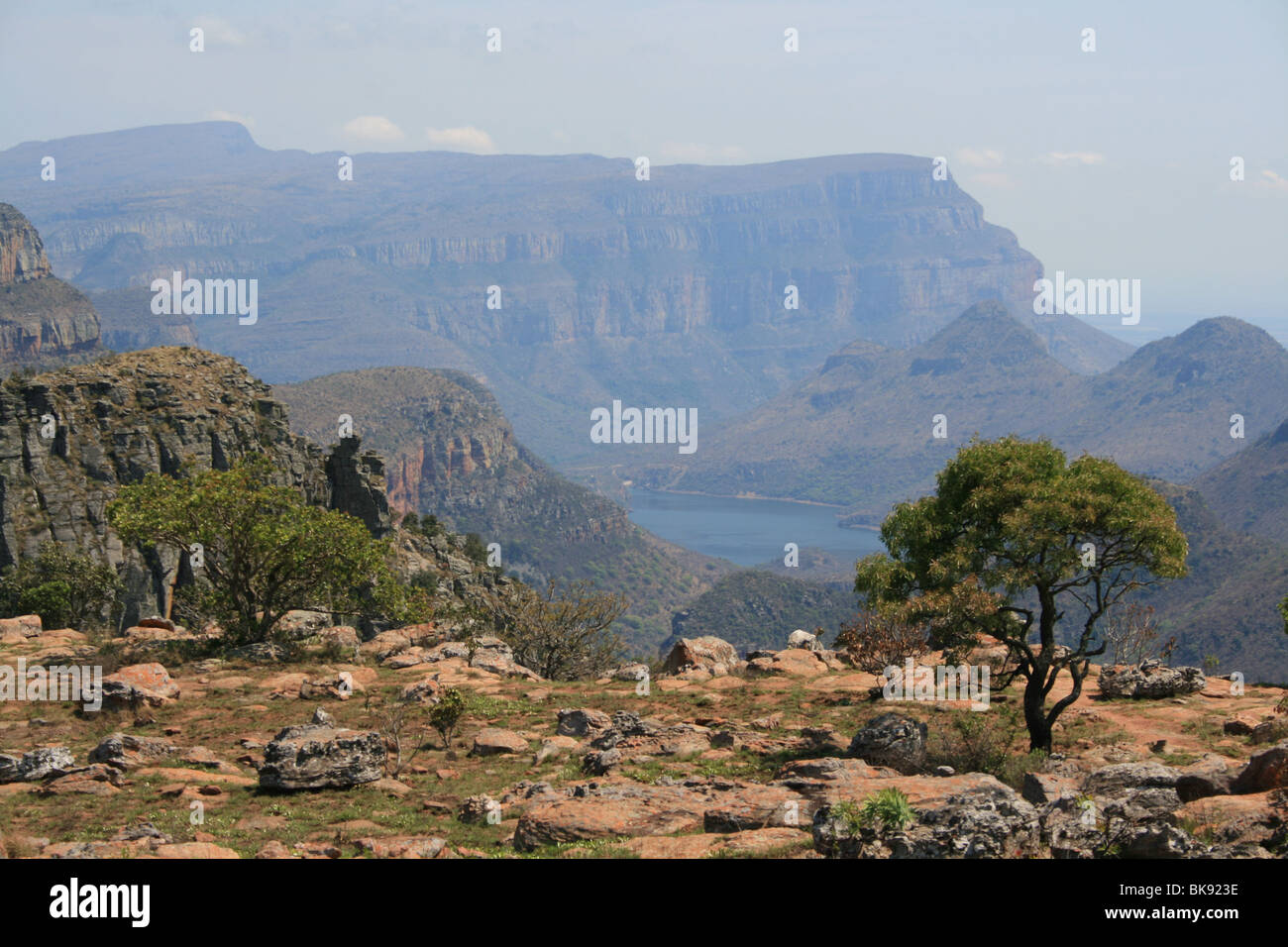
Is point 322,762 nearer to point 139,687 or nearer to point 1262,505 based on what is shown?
point 139,687

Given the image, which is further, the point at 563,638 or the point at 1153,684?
the point at 563,638

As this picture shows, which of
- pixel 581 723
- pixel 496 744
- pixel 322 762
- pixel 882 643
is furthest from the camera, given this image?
pixel 882 643

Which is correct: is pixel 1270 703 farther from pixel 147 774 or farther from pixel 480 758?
pixel 147 774

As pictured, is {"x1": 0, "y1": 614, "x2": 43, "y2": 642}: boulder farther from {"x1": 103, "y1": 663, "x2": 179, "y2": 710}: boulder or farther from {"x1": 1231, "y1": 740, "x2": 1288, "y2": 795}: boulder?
{"x1": 1231, "y1": 740, "x2": 1288, "y2": 795}: boulder

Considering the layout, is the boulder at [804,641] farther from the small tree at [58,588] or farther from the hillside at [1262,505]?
the hillside at [1262,505]

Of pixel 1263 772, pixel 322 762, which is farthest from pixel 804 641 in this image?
pixel 1263 772

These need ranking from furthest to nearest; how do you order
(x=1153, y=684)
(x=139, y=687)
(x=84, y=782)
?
(x=1153, y=684), (x=139, y=687), (x=84, y=782)

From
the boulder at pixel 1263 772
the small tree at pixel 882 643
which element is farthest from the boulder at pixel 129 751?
the boulder at pixel 1263 772
